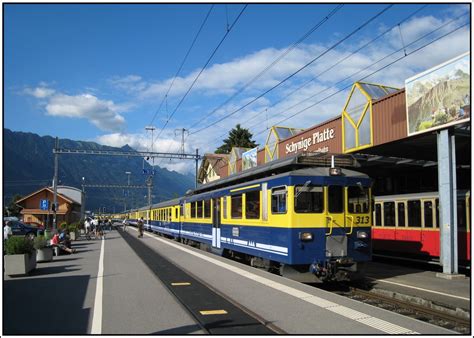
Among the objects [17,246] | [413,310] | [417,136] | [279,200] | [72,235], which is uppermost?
[417,136]

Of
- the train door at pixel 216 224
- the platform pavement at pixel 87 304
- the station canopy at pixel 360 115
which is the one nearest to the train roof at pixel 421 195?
the station canopy at pixel 360 115

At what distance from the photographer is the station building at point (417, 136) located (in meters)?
13.0

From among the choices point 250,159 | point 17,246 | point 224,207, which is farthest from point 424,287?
point 250,159

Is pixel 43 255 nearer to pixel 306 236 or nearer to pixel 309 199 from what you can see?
pixel 306 236

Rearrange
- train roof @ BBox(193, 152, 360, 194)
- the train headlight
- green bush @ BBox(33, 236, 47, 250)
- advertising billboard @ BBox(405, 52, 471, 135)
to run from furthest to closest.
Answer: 1. green bush @ BBox(33, 236, 47, 250)
2. advertising billboard @ BBox(405, 52, 471, 135)
3. train roof @ BBox(193, 152, 360, 194)
4. the train headlight

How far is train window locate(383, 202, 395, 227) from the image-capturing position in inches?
696

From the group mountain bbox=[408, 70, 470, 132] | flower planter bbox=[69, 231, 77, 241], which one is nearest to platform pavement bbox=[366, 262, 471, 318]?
mountain bbox=[408, 70, 470, 132]

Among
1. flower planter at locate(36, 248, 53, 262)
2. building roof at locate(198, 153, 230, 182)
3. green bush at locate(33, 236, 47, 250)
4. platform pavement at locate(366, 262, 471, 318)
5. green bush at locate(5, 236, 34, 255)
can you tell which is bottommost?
platform pavement at locate(366, 262, 471, 318)

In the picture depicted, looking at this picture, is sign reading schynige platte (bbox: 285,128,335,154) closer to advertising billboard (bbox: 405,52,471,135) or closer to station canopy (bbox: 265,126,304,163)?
station canopy (bbox: 265,126,304,163)

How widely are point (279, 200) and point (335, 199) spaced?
54.0 inches

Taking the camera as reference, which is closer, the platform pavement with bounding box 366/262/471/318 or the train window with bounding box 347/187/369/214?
the platform pavement with bounding box 366/262/471/318

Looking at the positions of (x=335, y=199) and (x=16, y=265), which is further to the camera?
(x=16, y=265)

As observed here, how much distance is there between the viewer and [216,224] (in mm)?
17203

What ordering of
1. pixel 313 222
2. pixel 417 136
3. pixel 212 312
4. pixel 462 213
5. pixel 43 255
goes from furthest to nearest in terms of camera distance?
1. pixel 43 255
2. pixel 417 136
3. pixel 462 213
4. pixel 313 222
5. pixel 212 312
